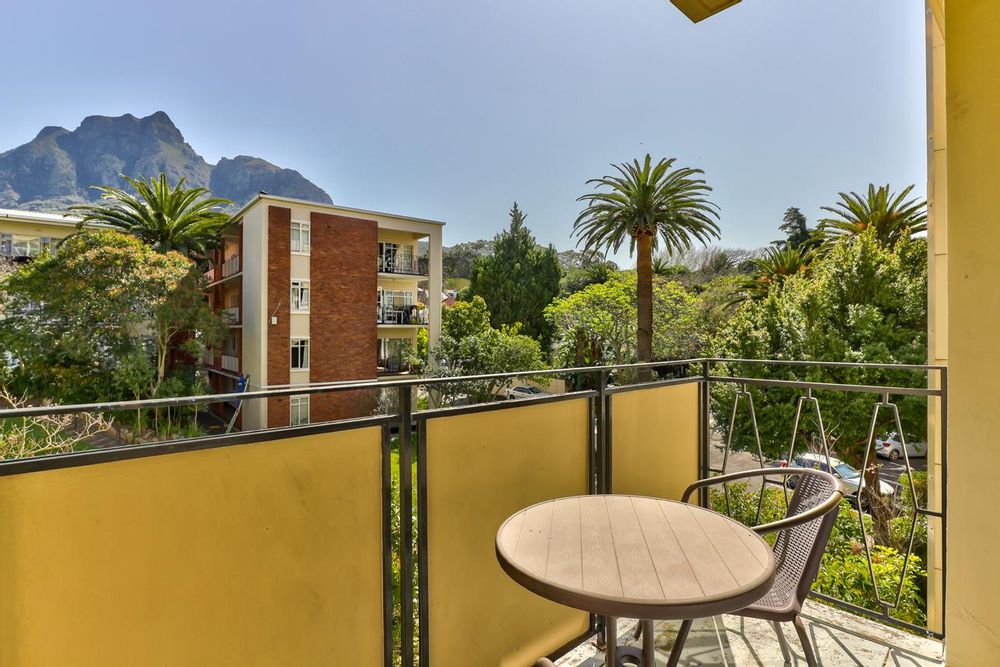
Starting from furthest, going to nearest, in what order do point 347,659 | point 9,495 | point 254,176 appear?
point 254,176 < point 347,659 < point 9,495

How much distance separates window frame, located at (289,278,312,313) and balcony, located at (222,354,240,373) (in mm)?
3768

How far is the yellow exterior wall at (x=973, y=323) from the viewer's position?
155 cm

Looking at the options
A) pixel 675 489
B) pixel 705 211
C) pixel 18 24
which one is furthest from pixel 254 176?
pixel 675 489

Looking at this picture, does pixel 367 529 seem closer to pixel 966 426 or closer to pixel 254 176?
pixel 966 426

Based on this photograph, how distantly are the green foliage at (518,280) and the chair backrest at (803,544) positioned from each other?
84.0 feet

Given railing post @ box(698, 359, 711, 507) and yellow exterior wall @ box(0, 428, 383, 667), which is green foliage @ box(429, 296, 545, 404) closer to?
railing post @ box(698, 359, 711, 507)

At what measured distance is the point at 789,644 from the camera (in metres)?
2.12

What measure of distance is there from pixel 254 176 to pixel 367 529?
82824mm

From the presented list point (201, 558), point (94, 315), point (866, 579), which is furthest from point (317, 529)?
point (94, 315)

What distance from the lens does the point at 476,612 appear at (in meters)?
1.77

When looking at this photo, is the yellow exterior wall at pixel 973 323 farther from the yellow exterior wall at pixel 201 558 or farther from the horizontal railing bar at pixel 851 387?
the yellow exterior wall at pixel 201 558

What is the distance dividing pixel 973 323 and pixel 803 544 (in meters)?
0.93

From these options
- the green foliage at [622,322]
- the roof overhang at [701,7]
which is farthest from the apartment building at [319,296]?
the roof overhang at [701,7]

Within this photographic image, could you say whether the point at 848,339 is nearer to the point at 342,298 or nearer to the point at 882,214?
the point at 882,214
